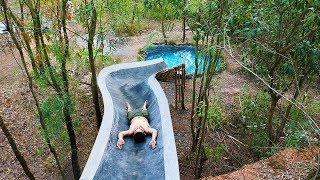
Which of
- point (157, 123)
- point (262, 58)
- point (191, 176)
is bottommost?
point (191, 176)

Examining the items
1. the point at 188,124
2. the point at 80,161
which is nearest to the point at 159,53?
the point at 188,124

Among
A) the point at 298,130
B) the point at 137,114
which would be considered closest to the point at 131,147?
the point at 137,114

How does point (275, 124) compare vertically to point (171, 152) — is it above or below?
below

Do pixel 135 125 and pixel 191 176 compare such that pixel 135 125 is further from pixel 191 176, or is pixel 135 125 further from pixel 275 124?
pixel 275 124

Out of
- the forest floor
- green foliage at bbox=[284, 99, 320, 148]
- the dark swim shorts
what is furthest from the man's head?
green foliage at bbox=[284, 99, 320, 148]

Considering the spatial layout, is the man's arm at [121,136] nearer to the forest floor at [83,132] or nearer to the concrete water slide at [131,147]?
the concrete water slide at [131,147]

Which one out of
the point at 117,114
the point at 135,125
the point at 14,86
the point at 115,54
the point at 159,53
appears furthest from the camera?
the point at 159,53
